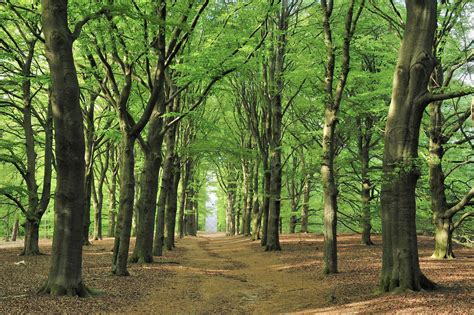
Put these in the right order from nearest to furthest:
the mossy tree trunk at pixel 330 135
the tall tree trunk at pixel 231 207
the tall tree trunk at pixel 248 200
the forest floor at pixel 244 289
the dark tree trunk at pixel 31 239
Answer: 1. the forest floor at pixel 244 289
2. the mossy tree trunk at pixel 330 135
3. the dark tree trunk at pixel 31 239
4. the tall tree trunk at pixel 248 200
5. the tall tree trunk at pixel 231 207

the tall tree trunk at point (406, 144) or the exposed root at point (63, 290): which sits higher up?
the tall tree trunk at point (406, 144)

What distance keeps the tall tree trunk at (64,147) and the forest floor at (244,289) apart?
0.90m

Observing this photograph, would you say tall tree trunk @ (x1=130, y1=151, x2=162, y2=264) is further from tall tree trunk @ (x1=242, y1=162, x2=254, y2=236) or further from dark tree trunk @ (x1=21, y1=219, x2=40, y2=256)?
tall tree trunk @ (x1=242, y1=162, x2=254, y2=236)

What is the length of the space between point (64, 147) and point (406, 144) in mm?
8366

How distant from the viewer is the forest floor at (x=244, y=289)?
8320 millimetres

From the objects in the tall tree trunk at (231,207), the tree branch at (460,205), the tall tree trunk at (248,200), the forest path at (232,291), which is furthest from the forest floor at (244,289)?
the tall tree trunk at (231,207)

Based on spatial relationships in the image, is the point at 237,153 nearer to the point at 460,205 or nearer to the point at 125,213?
the point at 125,213

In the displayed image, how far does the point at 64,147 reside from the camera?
941 centimetres

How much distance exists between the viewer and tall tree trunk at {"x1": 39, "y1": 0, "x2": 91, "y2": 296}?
9281mm

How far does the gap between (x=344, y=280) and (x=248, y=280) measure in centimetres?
361

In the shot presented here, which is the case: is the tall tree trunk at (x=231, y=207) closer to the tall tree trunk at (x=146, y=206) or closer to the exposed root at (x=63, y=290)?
the tall tree trunk at (x=146, y=206)

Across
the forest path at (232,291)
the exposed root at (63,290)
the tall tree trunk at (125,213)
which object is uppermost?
the tall tree trunk at (125,213)

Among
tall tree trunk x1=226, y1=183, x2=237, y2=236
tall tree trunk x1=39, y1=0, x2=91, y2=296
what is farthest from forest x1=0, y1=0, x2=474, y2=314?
tall tree trunk x1=226, y1=183, x2=237, y2=236

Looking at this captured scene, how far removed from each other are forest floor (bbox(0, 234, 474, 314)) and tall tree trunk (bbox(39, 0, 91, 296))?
35.6 inches
